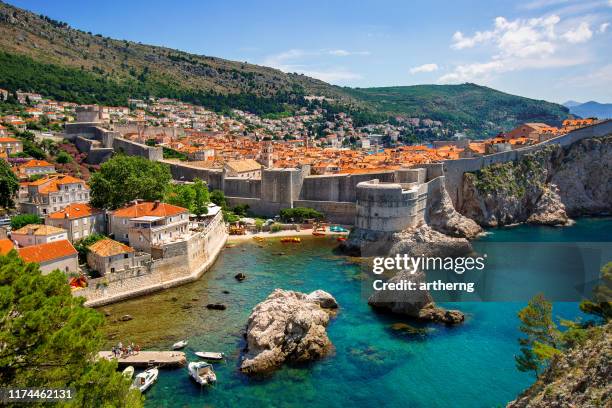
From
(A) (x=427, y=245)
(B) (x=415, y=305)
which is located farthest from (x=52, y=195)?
(A) (x=427, y=245)

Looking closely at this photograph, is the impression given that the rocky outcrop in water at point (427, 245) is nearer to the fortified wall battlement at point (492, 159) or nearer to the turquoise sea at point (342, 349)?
the turquoise sea at point (342, 349)

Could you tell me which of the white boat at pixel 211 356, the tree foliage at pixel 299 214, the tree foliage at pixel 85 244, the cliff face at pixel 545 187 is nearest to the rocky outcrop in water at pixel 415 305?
the white boat at pixel 211 356

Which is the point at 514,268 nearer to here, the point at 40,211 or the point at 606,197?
the point at 606,197

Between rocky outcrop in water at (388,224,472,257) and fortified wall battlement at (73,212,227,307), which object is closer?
fortified wall battlement at (73,212,227,307)

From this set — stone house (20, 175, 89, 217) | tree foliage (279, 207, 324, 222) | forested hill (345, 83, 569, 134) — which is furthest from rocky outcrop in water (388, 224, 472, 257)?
forested hill (345, 83, 569, 134)

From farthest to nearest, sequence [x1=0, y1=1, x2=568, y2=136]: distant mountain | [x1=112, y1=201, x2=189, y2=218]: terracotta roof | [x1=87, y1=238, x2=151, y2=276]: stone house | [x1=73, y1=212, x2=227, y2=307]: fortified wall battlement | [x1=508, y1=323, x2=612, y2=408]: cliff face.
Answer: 1. [x1=0, y1=1, x2=568, y2=136]: distant mountain
2. [x1=112, y1=201, x2=189, y2=218]: terracotta roof
3. [x1=87, y1=238, x2=151, y2=276]: stone house
4. [x1=73, y1=212, x2=227, y2=307]: fortified wall battlement
5. [x1=508, y1=323, x2=612, y2=408]: cliff face

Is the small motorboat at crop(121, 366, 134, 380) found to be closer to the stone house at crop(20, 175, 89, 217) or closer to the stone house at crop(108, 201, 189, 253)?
the stone house at crop(108, 201, 189, 253)
